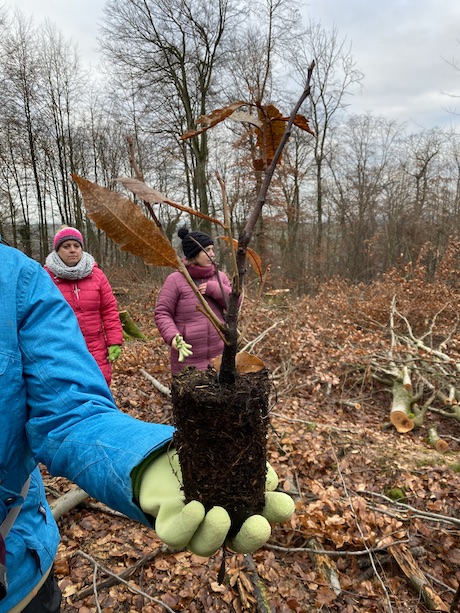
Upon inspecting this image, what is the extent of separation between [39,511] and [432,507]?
10.6 ft

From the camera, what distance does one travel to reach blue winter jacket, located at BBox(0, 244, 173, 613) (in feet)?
3.09

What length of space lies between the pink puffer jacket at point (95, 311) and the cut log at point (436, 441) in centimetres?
392

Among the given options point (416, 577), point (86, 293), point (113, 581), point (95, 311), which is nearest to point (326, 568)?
point (416, 577)

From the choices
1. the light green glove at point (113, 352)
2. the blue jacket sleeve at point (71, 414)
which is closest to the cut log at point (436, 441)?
the light green glove at point (113, 352)

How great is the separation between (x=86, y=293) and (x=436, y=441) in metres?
4.38

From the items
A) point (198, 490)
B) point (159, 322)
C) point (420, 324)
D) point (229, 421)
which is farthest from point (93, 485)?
point (420, 324)

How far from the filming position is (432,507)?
313 cm

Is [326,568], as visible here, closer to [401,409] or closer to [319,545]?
[319,545]

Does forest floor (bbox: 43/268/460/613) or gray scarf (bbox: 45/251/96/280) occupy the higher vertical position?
gray scarf (bbox: 45/251/96/280)

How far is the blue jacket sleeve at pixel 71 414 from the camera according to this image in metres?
0.93

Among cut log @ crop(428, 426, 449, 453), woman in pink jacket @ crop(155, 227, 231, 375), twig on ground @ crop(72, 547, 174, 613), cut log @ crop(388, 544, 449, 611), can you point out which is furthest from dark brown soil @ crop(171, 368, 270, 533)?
cut log @ crop(428, 426, 449, 453)

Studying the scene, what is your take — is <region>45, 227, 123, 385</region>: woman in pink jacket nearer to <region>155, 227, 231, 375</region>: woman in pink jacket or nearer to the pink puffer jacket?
the pink puffer jacket

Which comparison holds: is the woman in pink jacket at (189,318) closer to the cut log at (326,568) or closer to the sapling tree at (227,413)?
the cut log at (326,568)

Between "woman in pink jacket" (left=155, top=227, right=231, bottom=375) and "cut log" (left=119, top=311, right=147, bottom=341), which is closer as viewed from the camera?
"woman in pink jacket" (left=155, top=227, right=231, bottom=375)
